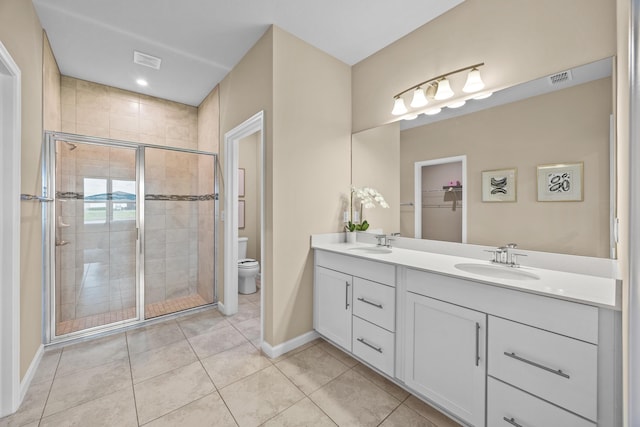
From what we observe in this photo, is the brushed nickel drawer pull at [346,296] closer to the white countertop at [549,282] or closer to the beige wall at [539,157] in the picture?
the white countertop at [549,282]

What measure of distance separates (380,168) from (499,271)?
1.28 meters

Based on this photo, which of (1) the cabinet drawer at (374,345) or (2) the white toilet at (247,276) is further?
(2) the white toilet at (247,276)

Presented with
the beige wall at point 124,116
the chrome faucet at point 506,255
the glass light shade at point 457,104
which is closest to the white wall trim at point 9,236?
the beige wall at point 124,116

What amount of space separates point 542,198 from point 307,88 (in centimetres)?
187

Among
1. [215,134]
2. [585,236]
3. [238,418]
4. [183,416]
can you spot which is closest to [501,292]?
[585,236]

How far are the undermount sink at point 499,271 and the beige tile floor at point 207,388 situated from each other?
0.85 metres

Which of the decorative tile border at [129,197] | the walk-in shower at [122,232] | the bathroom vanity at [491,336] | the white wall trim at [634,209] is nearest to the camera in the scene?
the white wall trim at [634,209]

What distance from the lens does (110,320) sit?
259 cm

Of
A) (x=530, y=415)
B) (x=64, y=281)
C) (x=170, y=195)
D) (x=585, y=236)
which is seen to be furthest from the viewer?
(x=170, y=195)

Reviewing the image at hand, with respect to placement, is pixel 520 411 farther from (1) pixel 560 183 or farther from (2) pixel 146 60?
(2) pixel 146 60

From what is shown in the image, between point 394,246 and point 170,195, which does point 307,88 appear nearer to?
point 394,246

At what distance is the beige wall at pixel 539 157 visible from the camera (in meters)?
1.30

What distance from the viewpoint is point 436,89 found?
1.89m

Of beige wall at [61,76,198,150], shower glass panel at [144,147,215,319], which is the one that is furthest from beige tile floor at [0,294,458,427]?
beige wall at [61,76,198,150]
